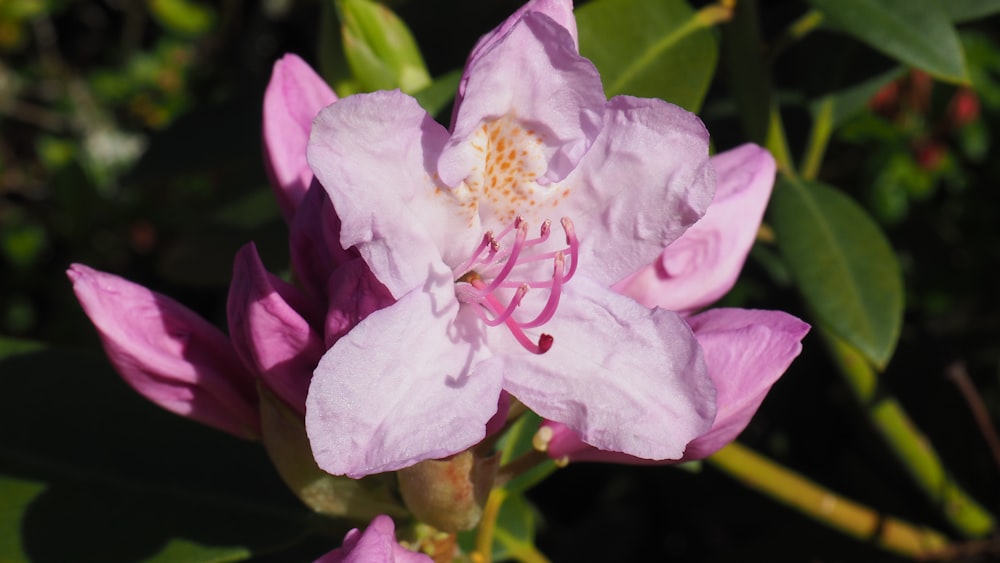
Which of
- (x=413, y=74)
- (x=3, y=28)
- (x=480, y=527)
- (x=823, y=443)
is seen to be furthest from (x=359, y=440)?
(x=3, y=28)

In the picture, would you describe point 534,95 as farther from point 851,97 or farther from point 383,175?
point 851,97

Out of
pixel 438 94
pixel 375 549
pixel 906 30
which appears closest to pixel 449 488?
pixel 375 549

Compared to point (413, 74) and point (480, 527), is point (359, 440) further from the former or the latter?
point (413, 74)

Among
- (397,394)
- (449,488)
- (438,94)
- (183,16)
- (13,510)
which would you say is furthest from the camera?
(183,16)

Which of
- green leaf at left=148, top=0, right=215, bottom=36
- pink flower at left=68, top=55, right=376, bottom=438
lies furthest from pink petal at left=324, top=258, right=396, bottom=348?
green leaf at left=148, top=0, right=215, bottom=36

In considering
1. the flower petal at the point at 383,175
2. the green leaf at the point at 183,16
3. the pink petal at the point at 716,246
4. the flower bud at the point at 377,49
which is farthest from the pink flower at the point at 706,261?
the green leaf at the point at 183,16

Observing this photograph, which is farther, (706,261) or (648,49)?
(648,49)

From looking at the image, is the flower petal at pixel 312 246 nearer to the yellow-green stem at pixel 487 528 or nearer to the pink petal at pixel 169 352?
the pink petal at pixel 169 352
